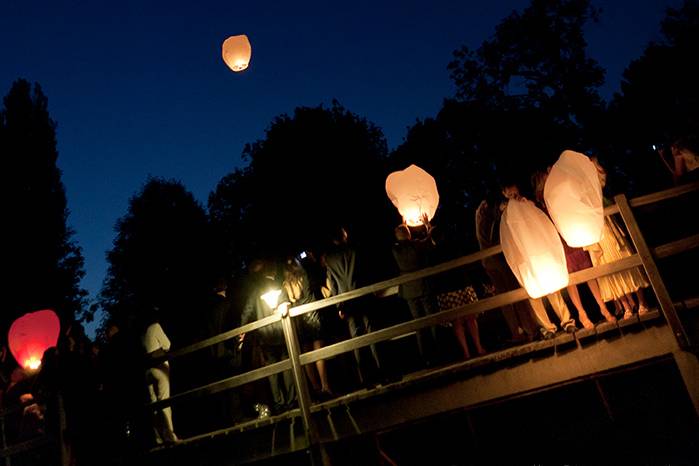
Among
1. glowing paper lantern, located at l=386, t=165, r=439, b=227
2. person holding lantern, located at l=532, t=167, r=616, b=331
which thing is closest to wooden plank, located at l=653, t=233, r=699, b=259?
person holding lantern, located at l=532, t=167, r=616, b=331

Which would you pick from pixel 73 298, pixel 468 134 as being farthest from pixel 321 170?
pixel 73 298

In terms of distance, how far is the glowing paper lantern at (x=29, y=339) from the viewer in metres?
9.44

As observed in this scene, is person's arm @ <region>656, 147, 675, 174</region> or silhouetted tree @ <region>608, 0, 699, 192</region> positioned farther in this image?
silhouetted tree @ <region>608, 0, 699, 192</region>

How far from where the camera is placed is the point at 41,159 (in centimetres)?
2392

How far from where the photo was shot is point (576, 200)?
222 inches

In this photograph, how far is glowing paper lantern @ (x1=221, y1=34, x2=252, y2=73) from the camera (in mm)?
9961

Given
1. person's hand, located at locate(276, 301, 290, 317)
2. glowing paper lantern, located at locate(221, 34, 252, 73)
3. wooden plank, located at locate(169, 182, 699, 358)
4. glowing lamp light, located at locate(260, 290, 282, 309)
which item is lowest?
wooden plank, located at locate(169, 182, 699, 358)

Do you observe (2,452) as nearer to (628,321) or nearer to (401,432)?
(401,432)

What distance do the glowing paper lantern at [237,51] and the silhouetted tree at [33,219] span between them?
15.5 meters

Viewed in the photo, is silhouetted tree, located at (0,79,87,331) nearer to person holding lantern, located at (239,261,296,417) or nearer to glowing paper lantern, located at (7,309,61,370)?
glowing paper lantern, located at (7,309,61,370)

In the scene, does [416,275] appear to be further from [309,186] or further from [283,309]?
Result: [309,186]

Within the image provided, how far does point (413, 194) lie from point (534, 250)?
2744 millimetres

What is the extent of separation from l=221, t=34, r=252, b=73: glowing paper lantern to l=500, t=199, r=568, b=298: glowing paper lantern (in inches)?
250

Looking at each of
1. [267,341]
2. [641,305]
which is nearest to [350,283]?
[267,341]
